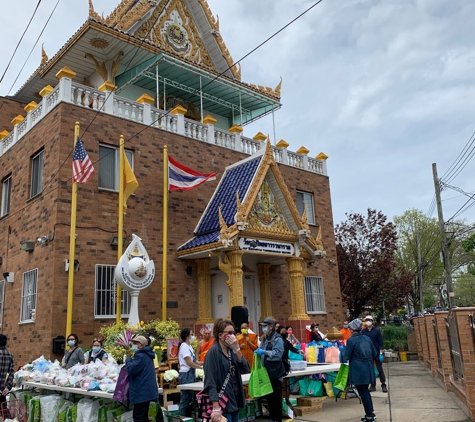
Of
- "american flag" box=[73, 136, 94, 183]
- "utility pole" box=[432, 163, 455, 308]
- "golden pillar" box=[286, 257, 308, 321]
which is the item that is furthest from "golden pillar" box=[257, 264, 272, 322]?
"utility pole" box=[432, 163, 455, 308]

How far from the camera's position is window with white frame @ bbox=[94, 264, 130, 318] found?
13.4 meters

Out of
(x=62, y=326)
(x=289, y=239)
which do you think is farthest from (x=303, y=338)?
(x=62, y=326)

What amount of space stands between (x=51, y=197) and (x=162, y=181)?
354cm

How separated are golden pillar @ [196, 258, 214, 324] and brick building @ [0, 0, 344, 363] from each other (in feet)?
0.11

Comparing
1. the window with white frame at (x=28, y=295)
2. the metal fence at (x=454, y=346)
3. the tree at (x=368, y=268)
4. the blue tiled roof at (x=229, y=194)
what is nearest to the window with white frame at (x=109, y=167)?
the blue tiled roof at (x=229, y=194)

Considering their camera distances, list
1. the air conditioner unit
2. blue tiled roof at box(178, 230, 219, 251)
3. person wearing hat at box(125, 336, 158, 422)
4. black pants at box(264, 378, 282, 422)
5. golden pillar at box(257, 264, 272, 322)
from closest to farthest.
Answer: person wearing hat at box(125, 336, 158, 422), black pants at box(264, 378, 282, 422), the air conditioner unit, blue tiled roof at box(178, 230, 219, 251), golden pillar at box(257, 264, 272, 322)

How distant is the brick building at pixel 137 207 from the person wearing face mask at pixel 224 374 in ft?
25.8

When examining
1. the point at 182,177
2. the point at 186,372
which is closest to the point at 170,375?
the point at 186,372

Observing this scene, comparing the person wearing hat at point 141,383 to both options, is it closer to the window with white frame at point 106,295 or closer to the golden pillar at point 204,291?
the window with white frame at point 106,295

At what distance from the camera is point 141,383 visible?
6.70 metres

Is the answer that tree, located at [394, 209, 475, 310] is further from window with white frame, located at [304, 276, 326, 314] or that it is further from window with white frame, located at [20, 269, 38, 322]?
window with white frame, located at [20, 269, 38, 322]

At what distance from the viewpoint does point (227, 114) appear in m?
23.3

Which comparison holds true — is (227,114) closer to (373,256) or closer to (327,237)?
(327,237)

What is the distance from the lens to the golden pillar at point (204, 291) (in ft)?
50.1
